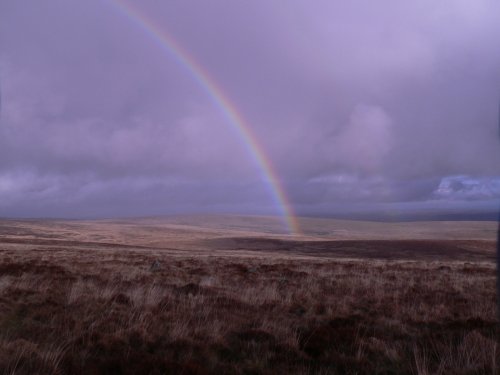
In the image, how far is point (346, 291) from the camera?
13070 millimetres

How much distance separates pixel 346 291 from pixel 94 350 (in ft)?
28.9

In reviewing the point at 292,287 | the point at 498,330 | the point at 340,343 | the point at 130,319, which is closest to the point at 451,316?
the point at 498,330

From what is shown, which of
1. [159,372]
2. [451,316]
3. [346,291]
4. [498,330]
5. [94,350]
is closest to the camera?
[159,372]

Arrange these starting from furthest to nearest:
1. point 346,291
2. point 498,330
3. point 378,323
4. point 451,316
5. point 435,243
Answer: point 435,243 < point 346,291 < point 451,316 < point 378,323 < point 498,330

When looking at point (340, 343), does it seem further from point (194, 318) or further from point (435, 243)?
point (435, 243)

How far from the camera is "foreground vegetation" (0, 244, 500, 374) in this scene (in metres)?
5.67

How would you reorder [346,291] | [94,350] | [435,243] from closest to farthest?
1. [94,350]
2. [346,291]
3. [435,243]

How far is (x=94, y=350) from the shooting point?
20.2ft

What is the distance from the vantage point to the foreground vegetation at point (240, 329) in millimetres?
5672

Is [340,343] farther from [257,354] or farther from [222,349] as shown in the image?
[222,349]

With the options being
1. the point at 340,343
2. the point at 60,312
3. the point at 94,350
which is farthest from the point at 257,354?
the point at 60,312

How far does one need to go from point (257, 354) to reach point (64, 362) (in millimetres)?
2725

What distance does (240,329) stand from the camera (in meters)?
7.78

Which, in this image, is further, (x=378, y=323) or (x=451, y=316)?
(x=451, y=316)
